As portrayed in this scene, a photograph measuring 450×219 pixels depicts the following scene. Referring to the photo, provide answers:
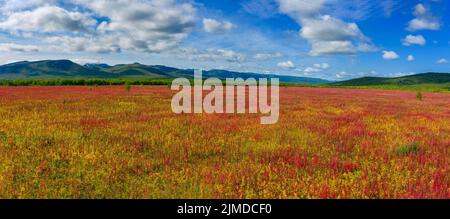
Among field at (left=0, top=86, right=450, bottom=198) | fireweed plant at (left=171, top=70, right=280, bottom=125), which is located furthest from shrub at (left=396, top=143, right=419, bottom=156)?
fireweed plant at (left=171, top=70, right=280, bottom=125)

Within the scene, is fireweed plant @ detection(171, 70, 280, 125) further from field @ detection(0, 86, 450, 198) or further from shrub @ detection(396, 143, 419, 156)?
shrub @ detection(396, 143, 419, 156)

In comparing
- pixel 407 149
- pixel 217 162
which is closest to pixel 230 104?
pixel 407 149

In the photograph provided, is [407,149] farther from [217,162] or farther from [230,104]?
[230,104]

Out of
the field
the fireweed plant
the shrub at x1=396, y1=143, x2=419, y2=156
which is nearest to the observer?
the field

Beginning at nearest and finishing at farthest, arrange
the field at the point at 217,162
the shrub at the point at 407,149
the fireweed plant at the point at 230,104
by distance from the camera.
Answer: the field at the point at 217,162 → the shrub at the point at 407,149 → the fireweed plant at the point at 230,104

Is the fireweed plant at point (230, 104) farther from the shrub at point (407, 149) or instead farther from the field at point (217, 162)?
the shrub at point (407, 149)

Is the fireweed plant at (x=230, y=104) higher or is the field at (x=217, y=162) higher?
the fireweed plant at (x=230, y=104)

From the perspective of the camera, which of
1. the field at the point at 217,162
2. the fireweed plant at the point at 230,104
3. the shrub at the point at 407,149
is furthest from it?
the fireweed plant at the point at 230,104

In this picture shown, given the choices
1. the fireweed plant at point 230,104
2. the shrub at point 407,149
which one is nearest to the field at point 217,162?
the shrub at point 407,149

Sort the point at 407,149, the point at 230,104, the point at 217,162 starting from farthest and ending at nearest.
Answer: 1. the point at 230,104
2. the point at 407,149
3. the point at 217,162

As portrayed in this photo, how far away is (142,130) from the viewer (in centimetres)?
1144

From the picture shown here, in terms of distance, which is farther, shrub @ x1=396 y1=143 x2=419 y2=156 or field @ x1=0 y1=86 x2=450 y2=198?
shrub @ x1=396 y1=143 x2=419 y2=156
